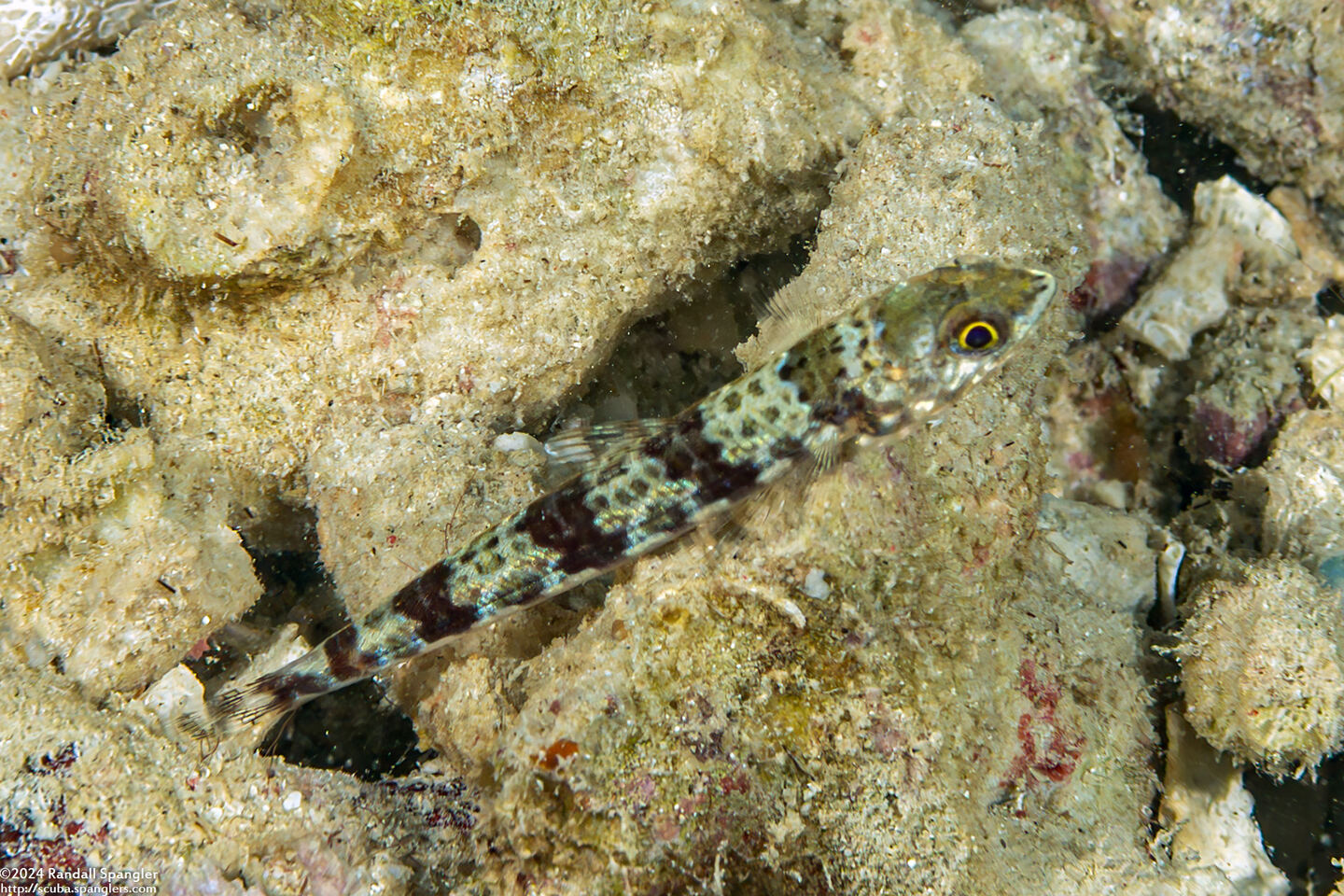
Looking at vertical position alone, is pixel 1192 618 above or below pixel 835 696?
below

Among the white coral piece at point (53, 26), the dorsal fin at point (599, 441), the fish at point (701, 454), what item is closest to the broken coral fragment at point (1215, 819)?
the fish at point (701, 454)

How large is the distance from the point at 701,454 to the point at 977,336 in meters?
1.18

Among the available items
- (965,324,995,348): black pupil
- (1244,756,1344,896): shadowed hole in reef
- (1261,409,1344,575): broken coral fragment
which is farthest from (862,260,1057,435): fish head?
(1244,756,1344,896): shadowed hole in reef

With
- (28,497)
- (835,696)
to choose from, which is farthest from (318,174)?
(835,696)

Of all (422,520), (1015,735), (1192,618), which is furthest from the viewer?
(1192,618)

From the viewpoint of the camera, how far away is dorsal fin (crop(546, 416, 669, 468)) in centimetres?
314

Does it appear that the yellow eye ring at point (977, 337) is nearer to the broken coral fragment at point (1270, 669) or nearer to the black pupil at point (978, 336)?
the black pupil at point (978, 336)

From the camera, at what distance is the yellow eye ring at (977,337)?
8.96 feet

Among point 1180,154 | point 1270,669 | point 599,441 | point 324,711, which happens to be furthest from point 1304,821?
point 324,711

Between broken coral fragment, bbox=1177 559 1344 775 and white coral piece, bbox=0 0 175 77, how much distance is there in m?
6.94

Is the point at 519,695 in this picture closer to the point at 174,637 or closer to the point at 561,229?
the point at 174,637

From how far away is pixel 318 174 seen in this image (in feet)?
11.1

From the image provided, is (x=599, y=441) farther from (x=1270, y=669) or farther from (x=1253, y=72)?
(x=1253, y=72)

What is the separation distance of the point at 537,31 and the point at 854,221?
1839 millimetres
